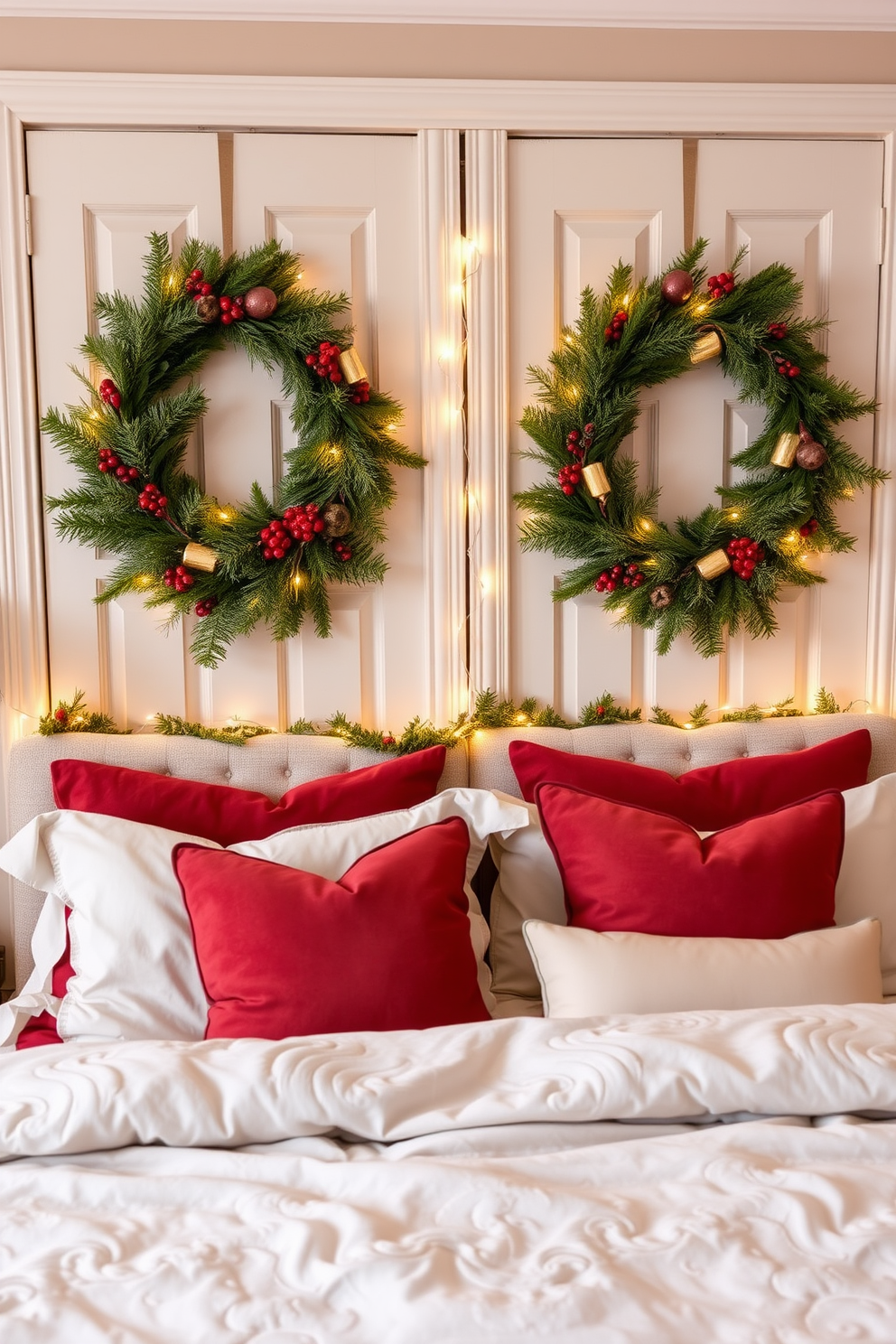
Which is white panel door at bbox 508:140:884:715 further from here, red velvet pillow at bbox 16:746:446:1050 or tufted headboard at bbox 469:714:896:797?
red velvet pillow at bbox 16:746:446:1050

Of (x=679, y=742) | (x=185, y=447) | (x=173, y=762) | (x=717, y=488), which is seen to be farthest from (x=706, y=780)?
(x=185, y=447)

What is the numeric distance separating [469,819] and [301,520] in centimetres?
71

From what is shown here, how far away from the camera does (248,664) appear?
2.17 metres

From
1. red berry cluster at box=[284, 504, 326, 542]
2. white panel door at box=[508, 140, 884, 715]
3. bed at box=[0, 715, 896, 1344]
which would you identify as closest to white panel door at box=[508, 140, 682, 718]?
white panel door at box=[508, 140, 884, 715]

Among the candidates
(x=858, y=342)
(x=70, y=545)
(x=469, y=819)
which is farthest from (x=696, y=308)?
(x=70, y=545)

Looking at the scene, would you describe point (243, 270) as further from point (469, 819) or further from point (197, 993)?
point (197, 993)

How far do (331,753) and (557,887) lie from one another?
1.80 feet

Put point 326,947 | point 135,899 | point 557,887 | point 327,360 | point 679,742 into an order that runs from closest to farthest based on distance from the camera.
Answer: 1. point 326,947
2. point 135,899
3. point 557,887
4. point 327,360
5. point 679,742

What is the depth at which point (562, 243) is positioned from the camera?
215 centimetres

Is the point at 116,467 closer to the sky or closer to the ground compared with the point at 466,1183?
closer to the sky

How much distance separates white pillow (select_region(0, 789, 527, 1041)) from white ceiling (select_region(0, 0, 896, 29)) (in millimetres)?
1536

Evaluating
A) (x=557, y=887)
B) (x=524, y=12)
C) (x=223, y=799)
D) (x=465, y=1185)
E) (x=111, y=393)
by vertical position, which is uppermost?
(x=524, y=12)

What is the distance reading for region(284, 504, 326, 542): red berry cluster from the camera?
2.04m

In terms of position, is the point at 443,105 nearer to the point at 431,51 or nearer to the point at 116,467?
the point at 431,51
